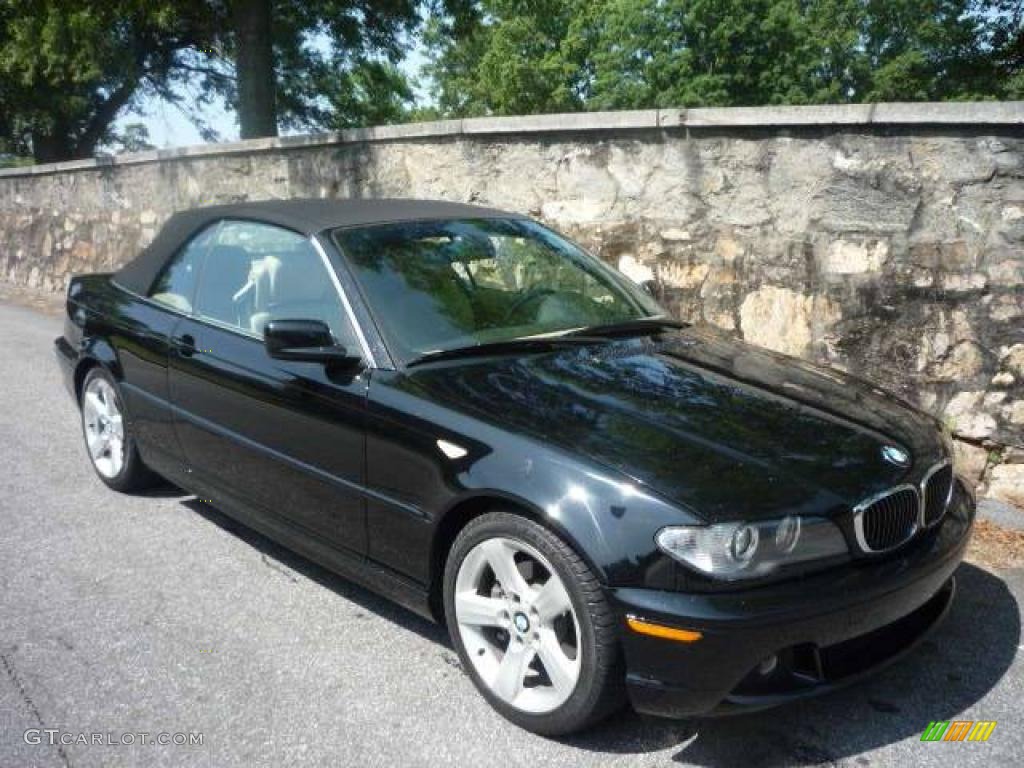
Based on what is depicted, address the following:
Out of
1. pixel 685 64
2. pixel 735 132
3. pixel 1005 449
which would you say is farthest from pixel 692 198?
pixel 685 64

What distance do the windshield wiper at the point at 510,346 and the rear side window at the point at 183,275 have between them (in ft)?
4.87

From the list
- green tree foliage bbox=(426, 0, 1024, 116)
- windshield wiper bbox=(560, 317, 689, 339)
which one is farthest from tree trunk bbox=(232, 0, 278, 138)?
green tree foliage bbox=(426, 0, 1024, 116)

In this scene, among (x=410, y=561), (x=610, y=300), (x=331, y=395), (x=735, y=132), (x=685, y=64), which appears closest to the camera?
(x=410, y=561)

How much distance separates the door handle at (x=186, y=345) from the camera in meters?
3.99

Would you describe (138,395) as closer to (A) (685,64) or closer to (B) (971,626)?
(B) (971,626)

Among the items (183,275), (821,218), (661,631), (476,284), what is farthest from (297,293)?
(821,218)

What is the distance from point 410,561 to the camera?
9.97 ft

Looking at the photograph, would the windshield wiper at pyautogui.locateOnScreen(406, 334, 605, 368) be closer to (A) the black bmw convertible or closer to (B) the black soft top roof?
(A) the black bmw convertible

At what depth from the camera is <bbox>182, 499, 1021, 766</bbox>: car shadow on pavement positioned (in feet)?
8.72

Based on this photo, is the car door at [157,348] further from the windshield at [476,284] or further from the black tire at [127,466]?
the windshield at [476,284]

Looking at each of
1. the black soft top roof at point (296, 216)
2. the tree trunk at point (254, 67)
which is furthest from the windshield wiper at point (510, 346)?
the tree trunk at point (254, 67)

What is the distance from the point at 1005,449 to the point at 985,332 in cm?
61

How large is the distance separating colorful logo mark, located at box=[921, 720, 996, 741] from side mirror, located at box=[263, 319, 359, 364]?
6.92 feet

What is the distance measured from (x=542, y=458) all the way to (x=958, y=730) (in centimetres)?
145
